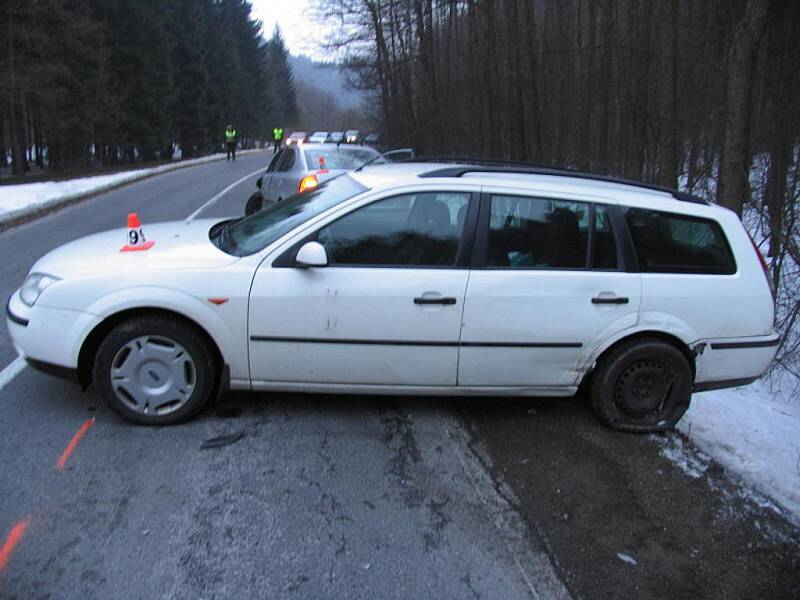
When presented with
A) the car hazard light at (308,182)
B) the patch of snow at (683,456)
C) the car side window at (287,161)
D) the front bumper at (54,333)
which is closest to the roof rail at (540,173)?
the patch of snow at (683,456)

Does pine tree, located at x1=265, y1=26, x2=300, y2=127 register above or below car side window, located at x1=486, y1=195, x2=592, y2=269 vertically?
above

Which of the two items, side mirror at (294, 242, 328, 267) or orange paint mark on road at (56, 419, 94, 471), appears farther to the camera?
side mirror at (294, 242, 328, 267)

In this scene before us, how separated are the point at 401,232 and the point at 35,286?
2.27m

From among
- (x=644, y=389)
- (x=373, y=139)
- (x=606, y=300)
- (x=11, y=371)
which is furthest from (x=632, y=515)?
(x=373, y=139)

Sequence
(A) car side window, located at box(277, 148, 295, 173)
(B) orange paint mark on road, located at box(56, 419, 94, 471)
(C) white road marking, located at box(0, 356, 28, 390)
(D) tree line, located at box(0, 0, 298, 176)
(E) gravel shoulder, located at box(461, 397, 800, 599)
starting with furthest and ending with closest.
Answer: (D) tree line, located at box(0, 0, 298, 176) < (A) car side window, located at box(277, 148, 295, 173) < (C) white road marking, located at box(0, 356, 28, 390) < (B) orange paint mark on road, located at box(56, 419, 94, 471) < (E) gravel shoulder, located at box(461, 397, 800, 599)

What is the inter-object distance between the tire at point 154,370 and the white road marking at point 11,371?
1123mm

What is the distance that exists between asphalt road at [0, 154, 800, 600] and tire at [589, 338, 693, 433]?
4.9 inches

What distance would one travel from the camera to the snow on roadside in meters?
3.79

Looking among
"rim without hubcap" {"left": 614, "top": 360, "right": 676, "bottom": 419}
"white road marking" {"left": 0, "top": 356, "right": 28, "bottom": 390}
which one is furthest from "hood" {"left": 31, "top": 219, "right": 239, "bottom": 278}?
A: "rim without hubcap" {"left": 614, "top": 360, "right": 676, "bottom": 419}

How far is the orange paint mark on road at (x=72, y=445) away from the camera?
369 cm

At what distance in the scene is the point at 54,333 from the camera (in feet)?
13.1

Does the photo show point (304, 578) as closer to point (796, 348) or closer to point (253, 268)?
point (253, 268)

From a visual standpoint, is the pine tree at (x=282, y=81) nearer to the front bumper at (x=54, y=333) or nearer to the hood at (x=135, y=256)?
the hood at (x=135, y=256)

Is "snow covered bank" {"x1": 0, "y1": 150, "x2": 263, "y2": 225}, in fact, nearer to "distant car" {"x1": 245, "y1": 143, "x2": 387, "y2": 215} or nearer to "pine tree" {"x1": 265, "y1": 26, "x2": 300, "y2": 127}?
"distant car" {"x1": 245, "y1": 143, "x2": 387, "y2": 215}
